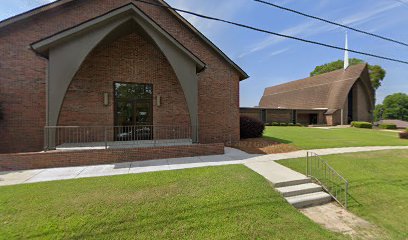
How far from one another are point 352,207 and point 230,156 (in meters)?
4.80

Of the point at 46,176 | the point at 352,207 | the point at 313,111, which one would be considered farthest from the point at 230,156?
the point at 313,111

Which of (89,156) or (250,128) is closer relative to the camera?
(89,156)

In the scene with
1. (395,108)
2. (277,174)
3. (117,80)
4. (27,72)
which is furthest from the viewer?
(395,108)

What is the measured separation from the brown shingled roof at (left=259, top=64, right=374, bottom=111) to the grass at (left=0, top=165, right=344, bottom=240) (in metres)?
43.1

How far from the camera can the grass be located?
3.52m

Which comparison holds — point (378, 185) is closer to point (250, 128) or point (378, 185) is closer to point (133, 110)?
point (250, 128)

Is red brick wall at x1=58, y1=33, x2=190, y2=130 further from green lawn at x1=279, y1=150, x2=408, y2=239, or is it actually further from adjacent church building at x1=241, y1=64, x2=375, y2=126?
adjacent church building at x1=241, y1=64, x2=375, y2=126

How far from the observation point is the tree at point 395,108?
260 feet

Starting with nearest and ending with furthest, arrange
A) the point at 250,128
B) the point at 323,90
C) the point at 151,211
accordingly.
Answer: the point at 151,211 → the point at 250,128 → the point at 323,90

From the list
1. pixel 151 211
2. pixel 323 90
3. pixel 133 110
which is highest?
pixel 323 90

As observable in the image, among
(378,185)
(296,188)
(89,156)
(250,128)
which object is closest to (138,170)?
(89,156)

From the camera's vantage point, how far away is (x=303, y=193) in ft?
18.1

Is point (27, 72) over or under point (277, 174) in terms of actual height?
over

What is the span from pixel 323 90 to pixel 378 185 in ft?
144
